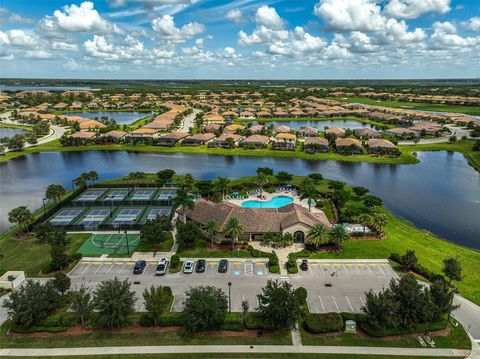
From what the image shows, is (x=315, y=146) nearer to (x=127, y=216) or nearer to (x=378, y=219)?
(x=378, y=219)

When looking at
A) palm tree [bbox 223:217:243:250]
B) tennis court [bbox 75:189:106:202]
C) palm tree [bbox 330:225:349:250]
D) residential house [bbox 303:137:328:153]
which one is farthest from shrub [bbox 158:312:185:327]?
residential house [bbox 303:137:328:153]

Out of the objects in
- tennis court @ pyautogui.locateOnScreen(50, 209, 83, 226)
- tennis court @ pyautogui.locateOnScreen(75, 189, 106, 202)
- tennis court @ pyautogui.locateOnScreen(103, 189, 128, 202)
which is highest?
tennis court @ pyautogui.locateOnScreen(75, 189, 106, 202)

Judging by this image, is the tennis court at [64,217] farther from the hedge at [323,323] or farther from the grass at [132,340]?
the hedge at [323,323]

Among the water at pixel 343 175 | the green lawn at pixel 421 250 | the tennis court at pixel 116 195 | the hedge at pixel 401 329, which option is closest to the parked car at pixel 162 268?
the green lawn at pixel 421 250

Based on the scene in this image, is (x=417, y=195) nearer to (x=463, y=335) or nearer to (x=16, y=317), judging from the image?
(x=463, y=335)

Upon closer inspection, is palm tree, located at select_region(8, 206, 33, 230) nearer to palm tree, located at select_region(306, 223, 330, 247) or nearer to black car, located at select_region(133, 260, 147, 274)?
black car, located at select_region(133, 260, 147, 274)

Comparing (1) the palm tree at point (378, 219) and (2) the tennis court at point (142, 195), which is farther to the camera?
(2) the tennis court at point (142, 195)
